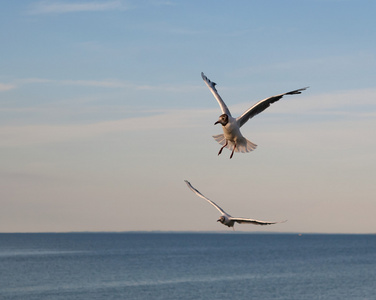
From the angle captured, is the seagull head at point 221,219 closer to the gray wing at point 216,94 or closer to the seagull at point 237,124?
the seagull at point 237,124

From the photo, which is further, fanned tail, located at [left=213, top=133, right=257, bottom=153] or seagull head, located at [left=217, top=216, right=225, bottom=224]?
fanned tail, located at [left=213, top=133, right=257, bottom=153]

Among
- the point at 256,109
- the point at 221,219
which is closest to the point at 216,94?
the point at 256,109

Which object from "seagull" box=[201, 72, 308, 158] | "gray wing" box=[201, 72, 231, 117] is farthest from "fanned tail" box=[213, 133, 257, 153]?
"gray wing" box=[201, 72, 231, 117]

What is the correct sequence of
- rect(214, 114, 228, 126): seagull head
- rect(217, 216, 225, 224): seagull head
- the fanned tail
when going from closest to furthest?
rect(214, 114, 228, 126): seagull head < rect(217, 216, 225, 224): seagull head < the fanned tail

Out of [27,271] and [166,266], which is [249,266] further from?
[27,271]

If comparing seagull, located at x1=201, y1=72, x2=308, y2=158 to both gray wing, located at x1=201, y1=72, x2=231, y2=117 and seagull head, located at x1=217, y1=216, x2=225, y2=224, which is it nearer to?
gray wing, located at x1=201, y1=72, x2=231, y2=117

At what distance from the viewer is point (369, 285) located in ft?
476

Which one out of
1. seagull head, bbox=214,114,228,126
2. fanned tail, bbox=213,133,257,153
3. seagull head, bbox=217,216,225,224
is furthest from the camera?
fanned tail, bbox=213,133,257,153

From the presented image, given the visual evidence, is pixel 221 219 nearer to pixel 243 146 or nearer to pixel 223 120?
pixel 243 146

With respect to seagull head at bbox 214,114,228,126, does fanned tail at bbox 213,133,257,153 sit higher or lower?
lower

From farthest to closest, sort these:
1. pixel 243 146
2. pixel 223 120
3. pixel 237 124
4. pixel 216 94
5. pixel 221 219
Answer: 1. pixel 216 94
2. pixel 243 146
3. pixel 237 124
4. pixel 221 219
5. pixel 223 120

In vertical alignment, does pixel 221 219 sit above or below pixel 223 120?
below

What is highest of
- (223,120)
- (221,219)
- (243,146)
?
(223,120)

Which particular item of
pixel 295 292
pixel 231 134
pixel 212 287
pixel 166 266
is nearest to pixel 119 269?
pixel 166 266
